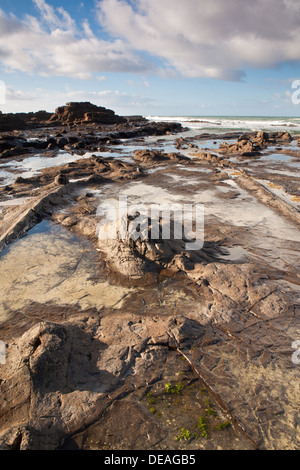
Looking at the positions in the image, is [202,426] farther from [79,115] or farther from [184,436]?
[79,115]

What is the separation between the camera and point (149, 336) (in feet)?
12.7

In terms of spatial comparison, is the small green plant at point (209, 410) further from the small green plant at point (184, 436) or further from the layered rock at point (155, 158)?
the layered rock at point (155, 158)

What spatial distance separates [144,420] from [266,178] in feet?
45.8

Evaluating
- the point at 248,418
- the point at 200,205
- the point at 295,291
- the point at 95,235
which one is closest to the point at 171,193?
the point at 200,205

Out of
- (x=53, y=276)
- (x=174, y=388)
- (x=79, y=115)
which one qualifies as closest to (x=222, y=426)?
(x=174, y=388)

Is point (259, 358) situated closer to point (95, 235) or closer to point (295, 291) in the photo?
point (295, 291)

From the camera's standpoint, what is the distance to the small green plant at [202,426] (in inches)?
105

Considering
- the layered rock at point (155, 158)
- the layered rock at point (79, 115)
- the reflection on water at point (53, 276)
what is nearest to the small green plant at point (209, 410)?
the reflection on water at point (53, 276)

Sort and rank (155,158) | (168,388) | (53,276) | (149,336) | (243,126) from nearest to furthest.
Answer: (168,388) < (149,336) < (53,276) < (155,158) < (243,126)

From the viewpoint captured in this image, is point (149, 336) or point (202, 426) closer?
point (202, 426)

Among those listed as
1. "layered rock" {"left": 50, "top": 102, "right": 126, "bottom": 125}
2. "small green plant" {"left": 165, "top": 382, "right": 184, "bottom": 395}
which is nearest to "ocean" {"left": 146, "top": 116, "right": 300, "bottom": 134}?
"layered rock" {"left": 50, "top": 102, "right": 126, "bottom": 125}

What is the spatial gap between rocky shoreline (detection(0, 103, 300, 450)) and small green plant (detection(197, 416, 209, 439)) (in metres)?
0.01

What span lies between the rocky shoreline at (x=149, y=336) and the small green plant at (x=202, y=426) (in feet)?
0.05

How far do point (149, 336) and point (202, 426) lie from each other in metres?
1.37
